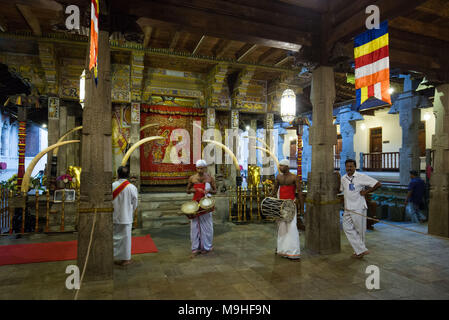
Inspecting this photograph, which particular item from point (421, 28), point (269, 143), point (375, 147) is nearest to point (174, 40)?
point (269, 143)

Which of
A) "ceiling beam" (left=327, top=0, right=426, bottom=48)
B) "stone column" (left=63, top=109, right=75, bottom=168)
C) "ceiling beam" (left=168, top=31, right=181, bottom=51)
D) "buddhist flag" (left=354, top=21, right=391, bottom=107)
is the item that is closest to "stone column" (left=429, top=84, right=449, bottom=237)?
"buddhist flag" (left=354, top=21, right=391, bottom=107)

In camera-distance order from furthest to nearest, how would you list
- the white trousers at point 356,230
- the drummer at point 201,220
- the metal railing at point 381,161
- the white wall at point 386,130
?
the metal railing at point 381,161, the white wall at point 386,130, the drummer at point 201,220, the white trousers at point 356,230

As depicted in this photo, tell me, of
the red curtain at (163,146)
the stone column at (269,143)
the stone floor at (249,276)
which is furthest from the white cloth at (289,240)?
the red curtain at (163,146)

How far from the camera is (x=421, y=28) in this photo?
20.4 ft

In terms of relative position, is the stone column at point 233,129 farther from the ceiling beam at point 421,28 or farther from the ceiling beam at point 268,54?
the ceiling beam at point 421,28

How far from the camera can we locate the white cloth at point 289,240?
16.6 feet

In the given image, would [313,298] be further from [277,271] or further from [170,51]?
[170,51]

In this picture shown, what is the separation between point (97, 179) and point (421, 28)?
24.8ft

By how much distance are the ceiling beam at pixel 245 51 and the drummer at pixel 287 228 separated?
4848 millimetres

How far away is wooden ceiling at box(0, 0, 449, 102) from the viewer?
447 centimetres

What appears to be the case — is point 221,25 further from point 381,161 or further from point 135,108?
point 381,161

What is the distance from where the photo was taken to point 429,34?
6.37m

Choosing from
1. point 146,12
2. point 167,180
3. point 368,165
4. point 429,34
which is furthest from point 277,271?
point 368,165
